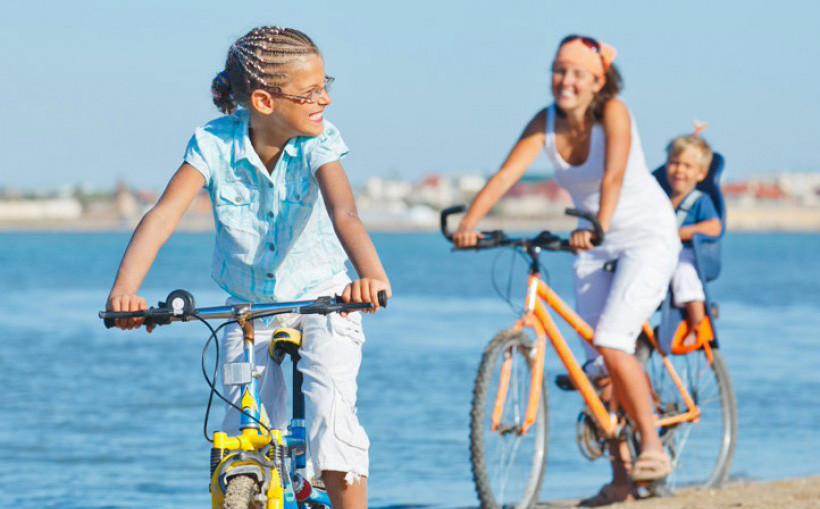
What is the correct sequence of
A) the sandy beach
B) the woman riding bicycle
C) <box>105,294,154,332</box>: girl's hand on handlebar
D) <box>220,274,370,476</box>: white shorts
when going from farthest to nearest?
the sandy beach, the woman riding bicycle, <box>220,274,370,476</box>: white shorts, <box>105,294,154,332</box>: girl's hand on handlebar

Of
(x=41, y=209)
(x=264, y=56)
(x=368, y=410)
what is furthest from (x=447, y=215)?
(x=41, y=209)

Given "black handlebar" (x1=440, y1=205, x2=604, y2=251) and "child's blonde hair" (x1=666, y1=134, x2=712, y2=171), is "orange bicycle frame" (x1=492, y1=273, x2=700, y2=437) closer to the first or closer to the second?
"black handlebar" (x1=440, y1=205, x2=604, y2=251)

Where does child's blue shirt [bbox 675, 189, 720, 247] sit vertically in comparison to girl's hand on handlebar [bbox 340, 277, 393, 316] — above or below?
above

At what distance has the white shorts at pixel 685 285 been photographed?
23.0ft

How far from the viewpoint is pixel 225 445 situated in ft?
11.4

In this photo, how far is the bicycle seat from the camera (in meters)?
3.98

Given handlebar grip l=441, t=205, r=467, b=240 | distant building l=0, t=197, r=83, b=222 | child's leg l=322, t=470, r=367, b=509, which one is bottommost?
child's leg l=322, t=470, r=367, b=509

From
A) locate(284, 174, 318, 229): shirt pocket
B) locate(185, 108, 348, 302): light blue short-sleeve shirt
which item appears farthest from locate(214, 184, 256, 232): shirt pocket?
locate(284, 174, 318, 229): shirt pocket

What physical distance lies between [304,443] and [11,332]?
16953mm

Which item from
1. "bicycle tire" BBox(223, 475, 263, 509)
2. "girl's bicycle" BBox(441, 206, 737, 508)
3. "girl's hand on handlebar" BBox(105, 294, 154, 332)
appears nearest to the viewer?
"bicycle tire" BBox(223, 475, 263, 509)

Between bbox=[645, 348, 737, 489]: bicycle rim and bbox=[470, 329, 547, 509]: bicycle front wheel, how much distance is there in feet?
2.54

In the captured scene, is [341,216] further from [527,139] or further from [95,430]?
[95,430]

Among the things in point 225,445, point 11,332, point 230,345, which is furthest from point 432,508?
point 11,332

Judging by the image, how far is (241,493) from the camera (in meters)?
3.40
